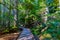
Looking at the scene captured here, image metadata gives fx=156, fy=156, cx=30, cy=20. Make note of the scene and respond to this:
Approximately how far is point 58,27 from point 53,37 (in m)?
0.24

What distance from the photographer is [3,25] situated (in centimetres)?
1255

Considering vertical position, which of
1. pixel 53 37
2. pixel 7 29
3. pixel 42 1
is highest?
pixel 42 1

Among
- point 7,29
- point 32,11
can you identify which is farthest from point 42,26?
point 7,29

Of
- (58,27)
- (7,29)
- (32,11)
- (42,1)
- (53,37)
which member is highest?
(42,1)

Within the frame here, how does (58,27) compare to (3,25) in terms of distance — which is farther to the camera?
(3,25)

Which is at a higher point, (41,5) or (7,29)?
(41,5)

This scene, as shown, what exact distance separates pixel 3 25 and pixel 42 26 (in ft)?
28.1

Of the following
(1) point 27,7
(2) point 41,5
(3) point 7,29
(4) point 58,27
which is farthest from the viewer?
(3) point 7,29

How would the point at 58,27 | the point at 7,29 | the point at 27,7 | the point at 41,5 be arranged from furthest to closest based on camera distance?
the point at 7,29, the point at 27,7, the point at 41,5, the point at 58,27

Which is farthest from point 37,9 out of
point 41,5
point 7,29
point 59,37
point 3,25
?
point 3,25

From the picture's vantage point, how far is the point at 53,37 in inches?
126

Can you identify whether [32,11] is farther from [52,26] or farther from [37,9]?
[52,26]

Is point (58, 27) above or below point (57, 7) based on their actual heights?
below

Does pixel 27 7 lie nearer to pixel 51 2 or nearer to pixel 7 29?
pixel 51 2
